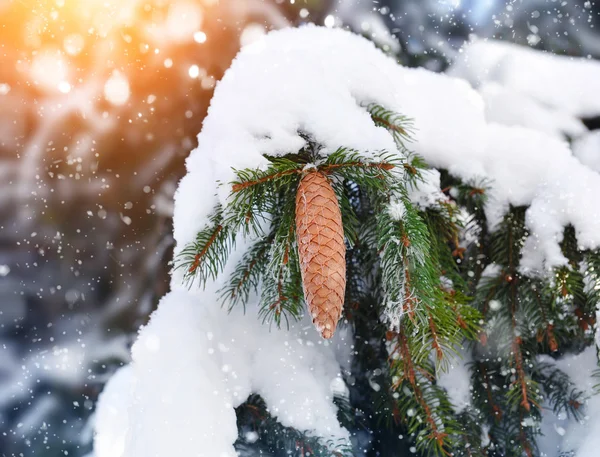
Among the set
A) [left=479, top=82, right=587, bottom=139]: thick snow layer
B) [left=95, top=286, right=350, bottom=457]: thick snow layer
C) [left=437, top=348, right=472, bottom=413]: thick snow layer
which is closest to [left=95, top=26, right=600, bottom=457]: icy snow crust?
[left=95, top=286, right=350, bottom=457]: thick snow layer

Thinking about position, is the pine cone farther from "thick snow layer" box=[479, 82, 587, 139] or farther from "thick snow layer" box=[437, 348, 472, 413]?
"thick snow layer" box=[479, 82, 587, 139]

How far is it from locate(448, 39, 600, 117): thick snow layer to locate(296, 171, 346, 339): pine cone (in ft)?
2.88

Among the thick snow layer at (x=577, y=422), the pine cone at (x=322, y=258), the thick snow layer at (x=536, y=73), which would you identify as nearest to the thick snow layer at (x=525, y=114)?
the thick snow layer at (x=536, y=73)

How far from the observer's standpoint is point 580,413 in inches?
40.9

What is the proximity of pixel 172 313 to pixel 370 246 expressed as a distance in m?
0.45

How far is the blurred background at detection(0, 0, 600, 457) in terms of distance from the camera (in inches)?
51.5

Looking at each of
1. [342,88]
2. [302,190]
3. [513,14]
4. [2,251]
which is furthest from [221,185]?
[2,251]

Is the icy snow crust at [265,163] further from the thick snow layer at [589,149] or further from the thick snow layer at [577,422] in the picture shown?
the thick snow layer at [577,422]

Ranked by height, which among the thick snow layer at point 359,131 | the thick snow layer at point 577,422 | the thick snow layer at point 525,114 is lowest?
the thick snow layer at point 577,422

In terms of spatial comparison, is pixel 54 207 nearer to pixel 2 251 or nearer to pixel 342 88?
pixel 2 251

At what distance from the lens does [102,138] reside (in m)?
1.55

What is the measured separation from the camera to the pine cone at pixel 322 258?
0.60 m

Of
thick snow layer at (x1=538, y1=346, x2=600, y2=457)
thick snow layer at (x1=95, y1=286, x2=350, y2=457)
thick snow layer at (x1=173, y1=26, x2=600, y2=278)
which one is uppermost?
thick snow layer at (x1=173, y1=26, x2=600, y2=278)

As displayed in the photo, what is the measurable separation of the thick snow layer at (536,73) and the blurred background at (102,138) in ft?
0.15
